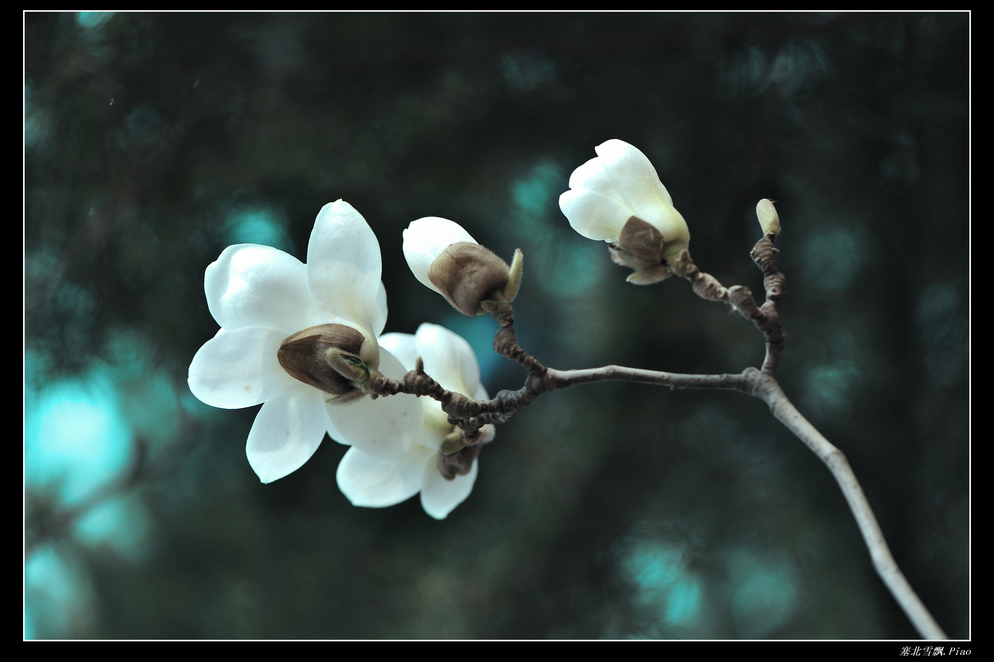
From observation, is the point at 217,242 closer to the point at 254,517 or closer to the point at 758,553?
the point at 254,517

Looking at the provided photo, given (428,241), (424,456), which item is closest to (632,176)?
(428,241)

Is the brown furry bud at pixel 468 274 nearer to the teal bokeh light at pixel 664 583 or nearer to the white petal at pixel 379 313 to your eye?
the white petal at pixel 379 313

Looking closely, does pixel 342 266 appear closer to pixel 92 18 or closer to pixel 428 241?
pixel 428 241

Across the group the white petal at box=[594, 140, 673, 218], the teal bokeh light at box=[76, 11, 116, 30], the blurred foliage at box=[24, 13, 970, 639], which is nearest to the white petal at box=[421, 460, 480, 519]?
the white petal at box=[594, 140, 673, 218]

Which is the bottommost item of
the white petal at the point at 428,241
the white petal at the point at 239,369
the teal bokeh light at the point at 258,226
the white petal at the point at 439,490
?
the white petal at the point at 439,490

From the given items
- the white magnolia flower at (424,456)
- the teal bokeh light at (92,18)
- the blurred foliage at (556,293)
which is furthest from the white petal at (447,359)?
the teal bokeh light at (92,18)
